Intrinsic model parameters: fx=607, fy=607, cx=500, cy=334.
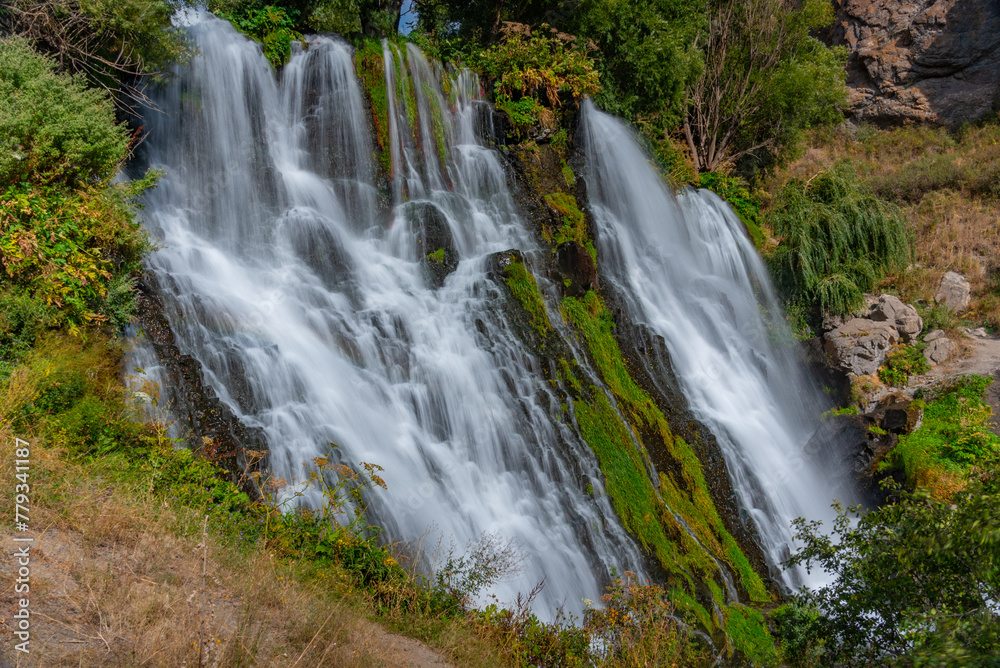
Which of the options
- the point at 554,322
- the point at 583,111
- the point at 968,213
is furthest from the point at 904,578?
the point at 968,213

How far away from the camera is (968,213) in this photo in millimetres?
16750

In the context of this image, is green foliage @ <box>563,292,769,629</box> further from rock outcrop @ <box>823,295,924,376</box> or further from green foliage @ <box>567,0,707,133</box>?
green foliage @ <box>567,0,707,133</box>

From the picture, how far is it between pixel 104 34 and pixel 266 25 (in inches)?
145

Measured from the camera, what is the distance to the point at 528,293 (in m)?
9.49

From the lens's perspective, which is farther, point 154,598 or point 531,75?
point 531,75

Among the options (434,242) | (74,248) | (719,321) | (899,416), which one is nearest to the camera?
(74,248)

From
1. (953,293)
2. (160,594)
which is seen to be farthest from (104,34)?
(953,293)

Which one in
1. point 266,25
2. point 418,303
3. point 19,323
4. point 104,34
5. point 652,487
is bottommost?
point 652,487

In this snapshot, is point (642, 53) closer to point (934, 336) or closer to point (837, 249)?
point (837, 249)

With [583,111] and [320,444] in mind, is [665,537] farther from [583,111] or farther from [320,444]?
[583,111]

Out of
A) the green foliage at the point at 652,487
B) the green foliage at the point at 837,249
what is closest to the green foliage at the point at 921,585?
the green foliage at the point at 652,487

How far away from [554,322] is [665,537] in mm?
3558

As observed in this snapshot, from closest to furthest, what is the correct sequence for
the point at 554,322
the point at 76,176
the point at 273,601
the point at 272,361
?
the point at 273,601, the point at 76,176, the point at 272,361, the point at 554,322

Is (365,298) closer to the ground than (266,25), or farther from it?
closer to the ground
